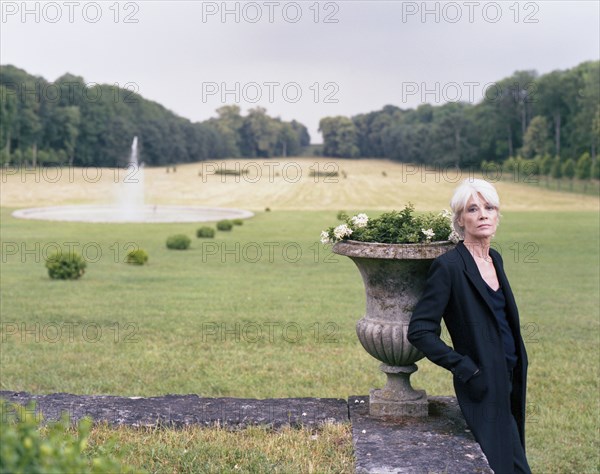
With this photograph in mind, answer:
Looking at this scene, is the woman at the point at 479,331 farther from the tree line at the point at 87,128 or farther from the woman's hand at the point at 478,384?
the tree line at the point at 87,128

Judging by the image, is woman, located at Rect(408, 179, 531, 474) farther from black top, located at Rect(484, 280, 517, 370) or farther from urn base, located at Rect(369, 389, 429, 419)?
urn base, located at Rect(369, 389, 429, 419)

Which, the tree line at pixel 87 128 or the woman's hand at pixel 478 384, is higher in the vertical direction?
the tree line at pixel 87 128

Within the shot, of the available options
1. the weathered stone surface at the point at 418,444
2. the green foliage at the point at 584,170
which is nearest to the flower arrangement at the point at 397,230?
the weathered stone surface at the point at 418,444

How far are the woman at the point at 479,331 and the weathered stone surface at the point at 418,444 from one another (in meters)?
0.16

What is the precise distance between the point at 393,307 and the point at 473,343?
854mm

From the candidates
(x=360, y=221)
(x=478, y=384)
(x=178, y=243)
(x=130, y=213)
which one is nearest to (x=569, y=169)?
(x=130, y=213)

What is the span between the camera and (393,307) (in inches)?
198

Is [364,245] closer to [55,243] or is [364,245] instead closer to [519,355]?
[519,355]

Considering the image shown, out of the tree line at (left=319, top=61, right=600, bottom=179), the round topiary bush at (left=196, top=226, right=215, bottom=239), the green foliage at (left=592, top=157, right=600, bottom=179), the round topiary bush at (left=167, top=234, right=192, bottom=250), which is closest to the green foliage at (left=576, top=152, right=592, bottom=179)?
the tree line at (left=319, top=61, right=600, bottom=179)

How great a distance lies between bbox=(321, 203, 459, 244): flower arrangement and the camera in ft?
16.2

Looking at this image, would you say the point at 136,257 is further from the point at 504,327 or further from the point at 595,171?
the point at 595,171

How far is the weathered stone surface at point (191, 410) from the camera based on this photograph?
527 centimetres

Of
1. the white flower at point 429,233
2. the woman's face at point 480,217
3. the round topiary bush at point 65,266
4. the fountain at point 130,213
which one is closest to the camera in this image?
the woman's face at point 480,217

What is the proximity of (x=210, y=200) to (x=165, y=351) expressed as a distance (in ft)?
160
